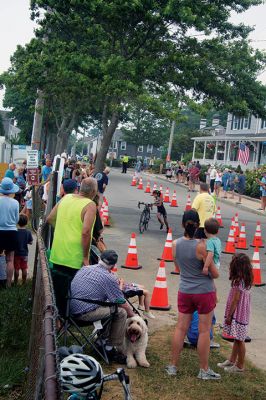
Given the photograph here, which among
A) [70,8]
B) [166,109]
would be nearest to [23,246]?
[166,109]

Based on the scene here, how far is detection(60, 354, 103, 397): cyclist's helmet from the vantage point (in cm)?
366

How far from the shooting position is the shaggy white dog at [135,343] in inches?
259

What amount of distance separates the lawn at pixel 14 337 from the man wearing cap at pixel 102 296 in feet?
2.65

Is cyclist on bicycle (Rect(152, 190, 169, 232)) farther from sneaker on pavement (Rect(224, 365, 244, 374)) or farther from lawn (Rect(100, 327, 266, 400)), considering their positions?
sneaker on pavement (Rect(224, 365, 244, 374))

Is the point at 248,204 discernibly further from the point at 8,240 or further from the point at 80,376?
the point at 80,376

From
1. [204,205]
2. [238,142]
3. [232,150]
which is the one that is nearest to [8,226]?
[204,205]

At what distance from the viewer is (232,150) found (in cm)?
5391

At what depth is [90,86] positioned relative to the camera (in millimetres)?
19078

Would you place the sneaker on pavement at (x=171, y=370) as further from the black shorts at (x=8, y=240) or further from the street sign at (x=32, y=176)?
the street sign at (x=32, y=176)

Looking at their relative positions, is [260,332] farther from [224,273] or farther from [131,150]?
[131,150]

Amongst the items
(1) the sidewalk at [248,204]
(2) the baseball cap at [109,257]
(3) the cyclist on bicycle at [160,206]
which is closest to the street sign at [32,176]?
(3) the cyclist on bicycle at [160,206]

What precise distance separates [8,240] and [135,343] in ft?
11.2

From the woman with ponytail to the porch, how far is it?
38.7m

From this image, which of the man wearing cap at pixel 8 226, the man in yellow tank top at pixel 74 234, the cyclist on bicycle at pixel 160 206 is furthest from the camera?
the cyclist on bicycle at pixel 160 206
